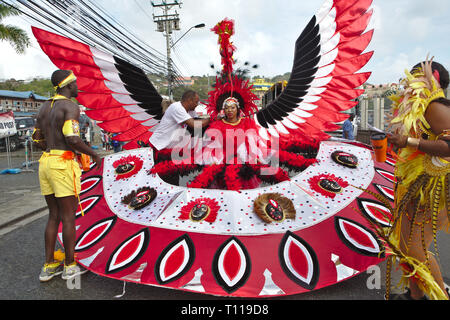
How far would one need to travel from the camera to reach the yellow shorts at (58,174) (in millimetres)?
2609

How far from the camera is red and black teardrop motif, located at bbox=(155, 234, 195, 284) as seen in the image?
7.36 feet

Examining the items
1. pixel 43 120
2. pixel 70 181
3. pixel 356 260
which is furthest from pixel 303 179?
pixel 43 120

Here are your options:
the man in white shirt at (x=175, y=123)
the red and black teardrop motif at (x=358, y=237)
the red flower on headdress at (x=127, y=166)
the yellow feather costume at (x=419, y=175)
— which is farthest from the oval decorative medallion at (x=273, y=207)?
the red flower on headdress at (x=127, y=166)

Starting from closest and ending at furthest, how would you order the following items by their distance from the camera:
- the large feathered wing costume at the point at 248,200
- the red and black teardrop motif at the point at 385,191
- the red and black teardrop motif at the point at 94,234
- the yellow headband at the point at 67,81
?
the large feathered wing costume at the point at 248,200 → the yellow headband at the point at 67,81 → the red and black teardrop motif at the point at 94,234 → the red and black teardrop motif at the point at 385,191

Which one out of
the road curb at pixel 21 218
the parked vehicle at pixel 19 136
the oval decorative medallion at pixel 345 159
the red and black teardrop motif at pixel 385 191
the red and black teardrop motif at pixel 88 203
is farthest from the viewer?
the parked vehicle at pixel 19 136

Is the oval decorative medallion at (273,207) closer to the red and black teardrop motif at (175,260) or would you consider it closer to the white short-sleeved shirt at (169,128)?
the red and black teardrop motif at (175,260)

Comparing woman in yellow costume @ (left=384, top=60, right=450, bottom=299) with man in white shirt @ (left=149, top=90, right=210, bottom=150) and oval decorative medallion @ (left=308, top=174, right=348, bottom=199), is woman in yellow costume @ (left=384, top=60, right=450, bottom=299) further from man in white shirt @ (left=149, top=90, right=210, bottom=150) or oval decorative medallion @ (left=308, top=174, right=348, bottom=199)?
man in white shirt @ (left=149, top=90, right=210, bottom=150)

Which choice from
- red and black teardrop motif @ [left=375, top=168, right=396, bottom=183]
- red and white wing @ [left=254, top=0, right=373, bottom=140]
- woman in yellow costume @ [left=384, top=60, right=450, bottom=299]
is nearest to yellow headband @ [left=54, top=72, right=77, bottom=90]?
red and white wing @ [left=254, top=0, right=373, bottom=140]

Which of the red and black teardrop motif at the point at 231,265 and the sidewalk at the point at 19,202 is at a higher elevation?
the red and black teardrop motif at the point at 231,265

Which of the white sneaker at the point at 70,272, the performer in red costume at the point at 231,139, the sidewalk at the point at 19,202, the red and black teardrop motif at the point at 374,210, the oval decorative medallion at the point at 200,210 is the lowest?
the sidewalk at the point at 19,202

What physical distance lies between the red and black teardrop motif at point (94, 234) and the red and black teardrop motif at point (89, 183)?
0.62 meters

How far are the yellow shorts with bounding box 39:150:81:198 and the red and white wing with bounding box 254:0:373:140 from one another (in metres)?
2.11

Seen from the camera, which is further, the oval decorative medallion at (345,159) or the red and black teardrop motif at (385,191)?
the oval decorative medallion at (345,159)

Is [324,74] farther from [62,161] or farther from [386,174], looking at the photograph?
[62,161]
